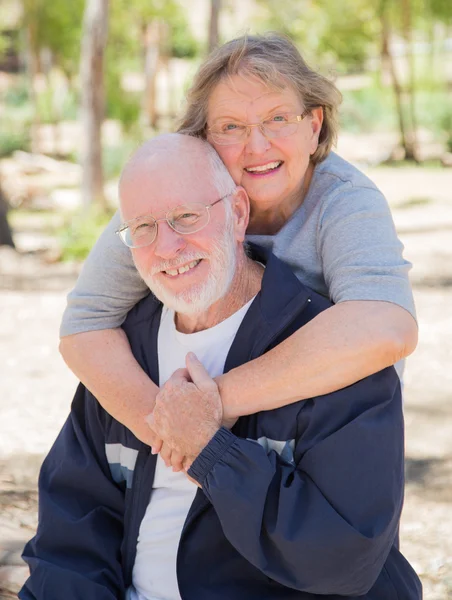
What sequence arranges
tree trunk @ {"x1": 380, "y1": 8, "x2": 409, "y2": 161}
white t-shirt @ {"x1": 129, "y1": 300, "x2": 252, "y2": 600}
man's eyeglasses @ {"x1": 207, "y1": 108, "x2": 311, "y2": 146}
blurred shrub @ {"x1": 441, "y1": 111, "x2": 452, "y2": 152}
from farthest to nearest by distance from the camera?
blurred shrub @ {"x1": 441, "y1": 111, "x2": 452, "y2": 152} → tree trunk @ {"x1": 380, "y1": 8, "x2": 409, "y2": 161} → man's eyeglasses @ {"x1": 207, "y1": 108, "x2": 311, "y2": 146} → white t-shirt @ {"x1": 129, "y1": 300, "x2": 252, "y2": 600}

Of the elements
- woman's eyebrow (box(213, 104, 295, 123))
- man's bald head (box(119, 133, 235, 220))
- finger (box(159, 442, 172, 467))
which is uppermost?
woman's eyebrow (box(213, 104, 295, 123))

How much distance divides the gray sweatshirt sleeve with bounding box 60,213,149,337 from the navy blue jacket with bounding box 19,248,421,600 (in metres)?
0.06

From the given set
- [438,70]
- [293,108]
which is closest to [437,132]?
[438,70]

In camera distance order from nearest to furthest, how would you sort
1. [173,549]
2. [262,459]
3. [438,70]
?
[262,459] < [173,549] < [438,70]

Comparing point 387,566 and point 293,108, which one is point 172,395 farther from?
point 293,108

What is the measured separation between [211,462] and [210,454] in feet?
0.07

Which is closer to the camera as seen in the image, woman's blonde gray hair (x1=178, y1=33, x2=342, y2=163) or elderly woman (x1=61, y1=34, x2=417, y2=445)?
elderly woman (x1=61, y1=34, x2=417, y2=445)

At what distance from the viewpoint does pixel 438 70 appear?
29.8 metres

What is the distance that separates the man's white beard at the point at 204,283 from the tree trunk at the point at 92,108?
9921mm

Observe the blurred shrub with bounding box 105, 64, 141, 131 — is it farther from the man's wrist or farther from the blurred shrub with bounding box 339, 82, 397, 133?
the man's wrist

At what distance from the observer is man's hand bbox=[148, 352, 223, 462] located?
6.70 ft

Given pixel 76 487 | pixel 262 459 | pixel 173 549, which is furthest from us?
pixel 76 487

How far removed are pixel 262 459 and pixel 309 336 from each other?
31cm

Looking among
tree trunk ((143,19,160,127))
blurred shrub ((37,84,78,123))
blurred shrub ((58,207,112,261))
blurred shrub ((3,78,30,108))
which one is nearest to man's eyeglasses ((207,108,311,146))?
blurred shrub ((58,207,112,261))
